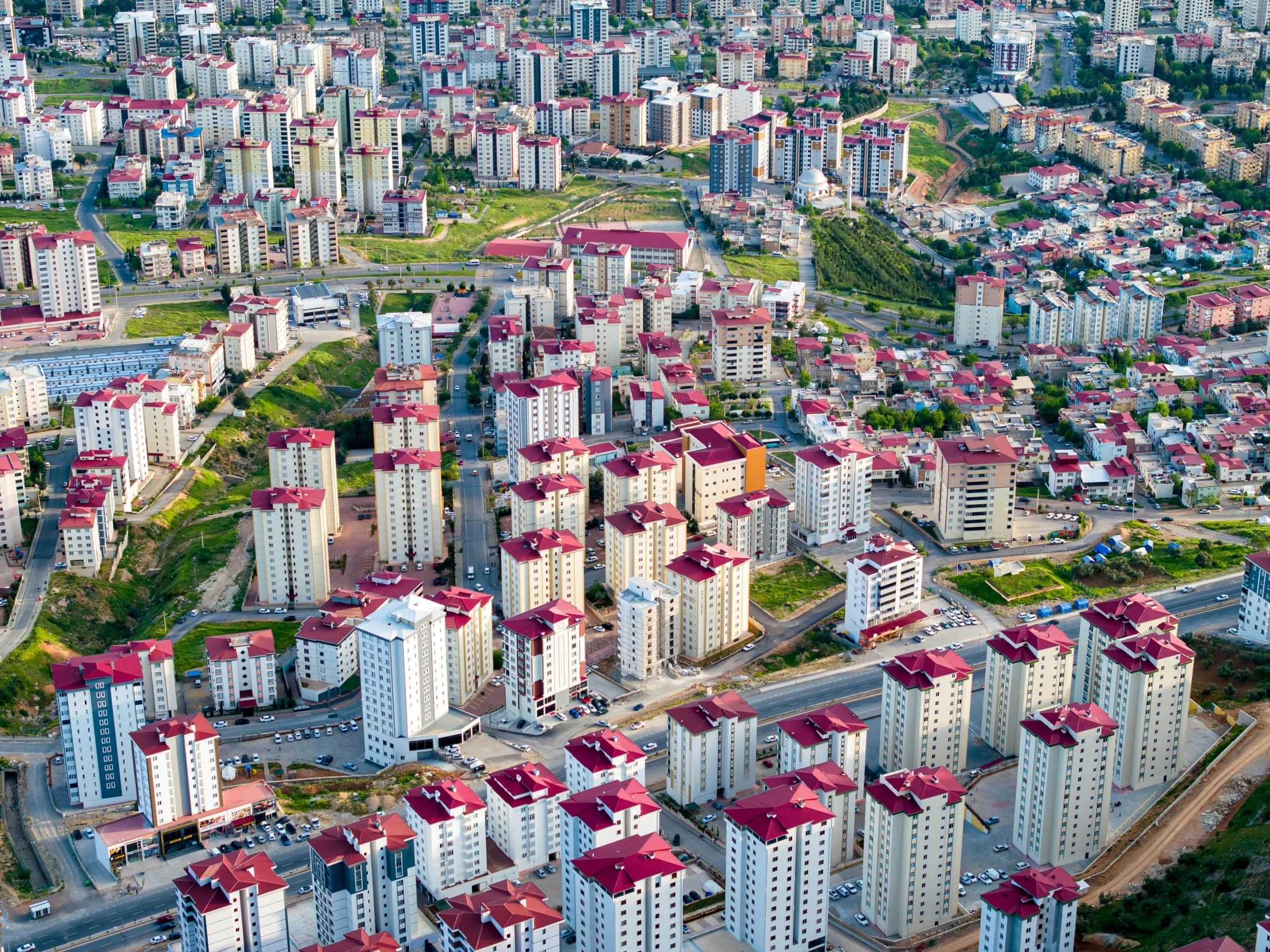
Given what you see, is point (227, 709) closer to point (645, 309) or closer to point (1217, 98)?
point (645, 309)

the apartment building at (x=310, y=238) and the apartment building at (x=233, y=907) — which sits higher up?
the apartment building at (x=310, y=238)

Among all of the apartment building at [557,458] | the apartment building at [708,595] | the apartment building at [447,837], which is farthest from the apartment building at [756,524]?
the apartment building at [447,837]

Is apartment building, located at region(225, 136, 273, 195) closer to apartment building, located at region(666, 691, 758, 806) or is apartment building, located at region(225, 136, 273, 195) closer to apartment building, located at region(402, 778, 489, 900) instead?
apartment building, located at region(666, 691, 758, 806)

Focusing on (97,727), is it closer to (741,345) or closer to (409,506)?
(409,506)

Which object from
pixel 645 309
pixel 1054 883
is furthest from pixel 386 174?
pixel 1054 883

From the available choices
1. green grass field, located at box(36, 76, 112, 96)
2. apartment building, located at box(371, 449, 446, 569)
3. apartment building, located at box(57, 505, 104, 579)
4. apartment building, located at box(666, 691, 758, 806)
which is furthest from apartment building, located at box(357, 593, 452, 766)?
green grass field, located at box(36, 76, 112, 96)

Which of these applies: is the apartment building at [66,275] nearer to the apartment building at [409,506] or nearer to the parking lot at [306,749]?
the apartment building at [409,506]

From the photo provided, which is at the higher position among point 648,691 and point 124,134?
point 124,134
